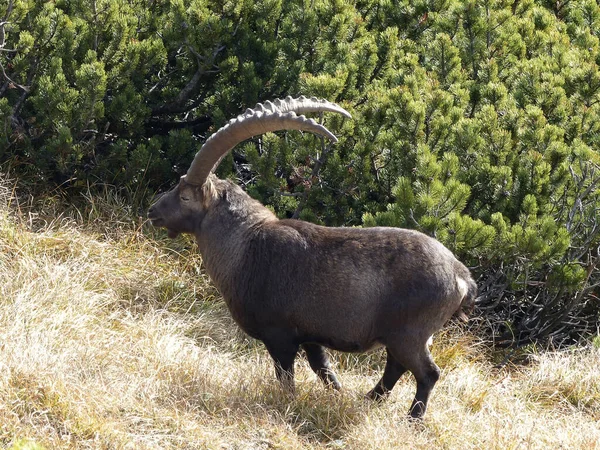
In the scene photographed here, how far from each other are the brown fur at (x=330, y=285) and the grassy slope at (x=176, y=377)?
0.37 m

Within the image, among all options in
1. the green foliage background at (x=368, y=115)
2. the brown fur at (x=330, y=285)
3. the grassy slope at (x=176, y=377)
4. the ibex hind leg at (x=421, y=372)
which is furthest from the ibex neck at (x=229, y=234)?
the ibex hind leg at (x=421, y=372)

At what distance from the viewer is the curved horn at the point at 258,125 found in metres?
6.79

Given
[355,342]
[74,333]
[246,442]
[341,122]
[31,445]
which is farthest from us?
[341,122]

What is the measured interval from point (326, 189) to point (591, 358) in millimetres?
2726

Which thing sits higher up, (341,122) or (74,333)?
(341,122)

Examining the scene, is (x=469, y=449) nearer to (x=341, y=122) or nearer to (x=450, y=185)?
(x=450, y=185)

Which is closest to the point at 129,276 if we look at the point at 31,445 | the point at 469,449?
the point at 469,449

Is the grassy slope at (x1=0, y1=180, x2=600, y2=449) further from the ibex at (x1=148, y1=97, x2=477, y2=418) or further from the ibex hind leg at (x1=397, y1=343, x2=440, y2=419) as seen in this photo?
the ibex at (x1=148, y1=97, x2=477, y2=418)

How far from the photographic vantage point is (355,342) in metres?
6.66

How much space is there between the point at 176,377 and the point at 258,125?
74.5 inches

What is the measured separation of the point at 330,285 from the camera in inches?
265

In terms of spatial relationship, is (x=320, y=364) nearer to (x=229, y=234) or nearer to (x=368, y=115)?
(x=229, y=234)

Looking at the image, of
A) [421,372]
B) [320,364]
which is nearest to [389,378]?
[421,372]

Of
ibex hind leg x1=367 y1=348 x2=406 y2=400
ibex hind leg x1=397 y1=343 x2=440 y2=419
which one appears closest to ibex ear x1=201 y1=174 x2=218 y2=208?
ibex hind leg x1=367 y1=348 x2=406 y2=400
